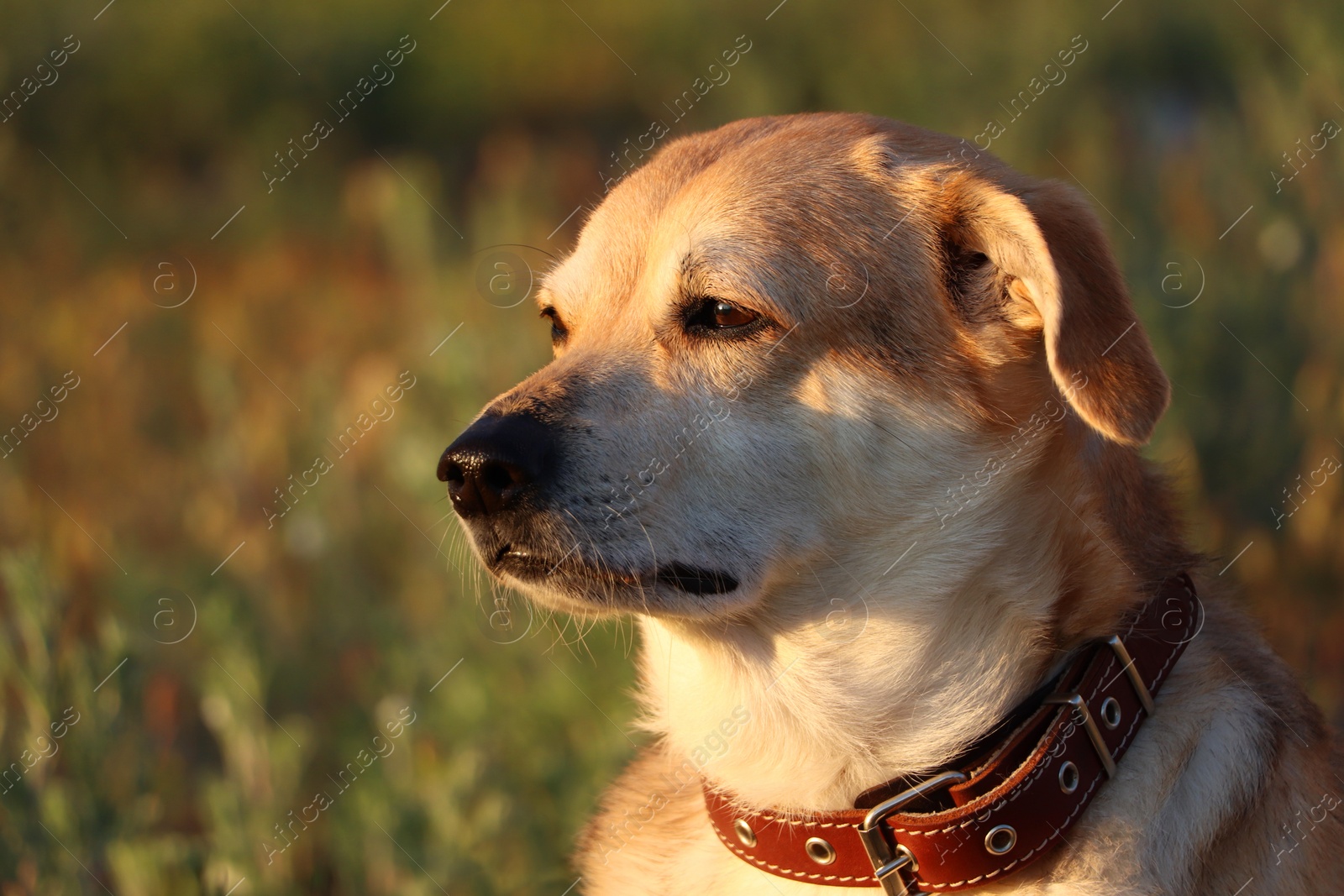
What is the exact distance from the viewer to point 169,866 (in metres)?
2.92

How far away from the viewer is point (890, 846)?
2035 millimetres

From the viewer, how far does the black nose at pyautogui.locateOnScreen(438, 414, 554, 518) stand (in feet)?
6.96

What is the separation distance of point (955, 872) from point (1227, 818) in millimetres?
522

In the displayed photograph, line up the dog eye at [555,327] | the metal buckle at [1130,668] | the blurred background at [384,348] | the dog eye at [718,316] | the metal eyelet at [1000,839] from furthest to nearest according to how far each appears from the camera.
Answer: the blurred background at [384,348] → the dog eye at [555,327] → the dog eye at [718,316] → the metal buckle at [1130,668] → the metal eyelet at [1000,839]

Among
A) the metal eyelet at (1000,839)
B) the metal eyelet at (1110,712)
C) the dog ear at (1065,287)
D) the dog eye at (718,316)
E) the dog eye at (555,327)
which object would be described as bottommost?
the metal eyelet at (1110,712)

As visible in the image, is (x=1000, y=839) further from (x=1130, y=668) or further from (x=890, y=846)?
(x=1130, y=668)

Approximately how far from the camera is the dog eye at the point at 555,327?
2.93 meters

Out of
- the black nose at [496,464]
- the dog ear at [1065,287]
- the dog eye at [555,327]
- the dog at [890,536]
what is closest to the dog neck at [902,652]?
the dog at [890,536]

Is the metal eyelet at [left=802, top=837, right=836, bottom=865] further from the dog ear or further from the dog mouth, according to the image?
the dog ear

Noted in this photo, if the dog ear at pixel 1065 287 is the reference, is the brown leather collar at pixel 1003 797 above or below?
below

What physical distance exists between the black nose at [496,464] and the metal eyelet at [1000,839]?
102 cm

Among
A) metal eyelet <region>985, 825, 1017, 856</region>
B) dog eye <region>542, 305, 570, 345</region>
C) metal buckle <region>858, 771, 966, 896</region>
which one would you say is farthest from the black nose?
metal eyelet <region>985, 825, 1017, 856</region>

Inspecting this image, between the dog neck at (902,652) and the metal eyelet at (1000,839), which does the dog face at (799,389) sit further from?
the metal eyelet at (1000,839)

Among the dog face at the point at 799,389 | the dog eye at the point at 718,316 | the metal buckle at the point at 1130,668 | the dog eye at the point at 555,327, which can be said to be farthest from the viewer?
the dog eye at the point at 555,327
